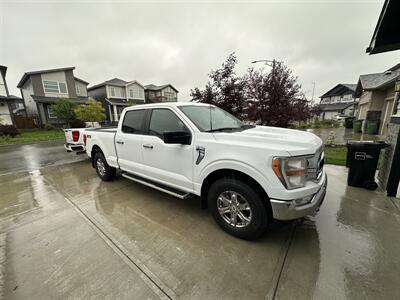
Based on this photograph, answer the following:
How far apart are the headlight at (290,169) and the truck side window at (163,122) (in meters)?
1.51

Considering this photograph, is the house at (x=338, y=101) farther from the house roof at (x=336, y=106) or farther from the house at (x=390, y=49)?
the house at (x=390, y=49)

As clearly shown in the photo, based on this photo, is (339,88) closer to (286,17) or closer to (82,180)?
(286,17)

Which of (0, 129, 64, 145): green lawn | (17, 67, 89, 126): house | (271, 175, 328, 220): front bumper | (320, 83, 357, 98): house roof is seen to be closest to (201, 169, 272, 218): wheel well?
(271, 175, 328, 220): front bumper

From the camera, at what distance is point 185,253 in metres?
2.28

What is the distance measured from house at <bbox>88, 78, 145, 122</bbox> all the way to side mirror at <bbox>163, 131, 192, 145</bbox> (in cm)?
2882

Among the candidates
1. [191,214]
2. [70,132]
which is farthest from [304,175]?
[70,132]

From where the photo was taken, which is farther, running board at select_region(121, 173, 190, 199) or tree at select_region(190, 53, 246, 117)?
tree at select_region(190, 53, 246, 117)

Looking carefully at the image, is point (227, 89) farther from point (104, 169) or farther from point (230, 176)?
point (230, 176)

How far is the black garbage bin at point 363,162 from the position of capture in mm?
3873

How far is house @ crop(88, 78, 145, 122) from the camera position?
92.1 feet

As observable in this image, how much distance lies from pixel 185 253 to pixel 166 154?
1.55 m

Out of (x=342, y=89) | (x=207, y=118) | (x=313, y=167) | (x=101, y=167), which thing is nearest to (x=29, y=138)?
(x=101, y=167)

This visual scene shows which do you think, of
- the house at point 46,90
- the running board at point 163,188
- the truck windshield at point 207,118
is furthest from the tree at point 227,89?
the house at point 46,90

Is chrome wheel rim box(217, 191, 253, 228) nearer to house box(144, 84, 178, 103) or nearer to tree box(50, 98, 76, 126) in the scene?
tree box(50, 98, 76, 126)
